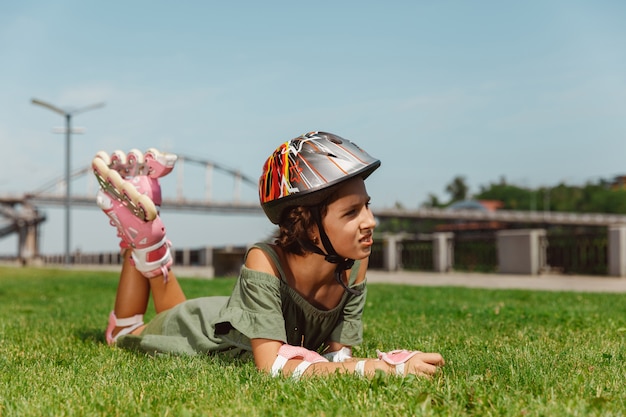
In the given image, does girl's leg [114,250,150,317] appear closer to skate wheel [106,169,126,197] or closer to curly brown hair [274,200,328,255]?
skate wheel [106,169,126,197]

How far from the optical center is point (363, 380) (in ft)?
11.2

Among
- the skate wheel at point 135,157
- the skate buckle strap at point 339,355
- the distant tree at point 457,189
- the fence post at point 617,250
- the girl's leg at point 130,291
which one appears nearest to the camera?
the skate buckle strap at point 339,355

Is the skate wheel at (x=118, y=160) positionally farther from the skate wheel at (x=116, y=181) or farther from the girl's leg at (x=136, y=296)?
the girl's leg at (x=136, y=296)

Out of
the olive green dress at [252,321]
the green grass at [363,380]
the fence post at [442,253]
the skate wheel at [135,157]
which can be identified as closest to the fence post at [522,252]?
the fence post at [442,253]

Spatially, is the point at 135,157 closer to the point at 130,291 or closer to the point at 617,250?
the point at 130,291

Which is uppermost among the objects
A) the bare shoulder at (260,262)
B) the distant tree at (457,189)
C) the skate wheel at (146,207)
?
the distant tree at (457,189)

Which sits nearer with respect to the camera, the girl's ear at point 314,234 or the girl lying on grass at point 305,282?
the girl lying on grass at point 305,282

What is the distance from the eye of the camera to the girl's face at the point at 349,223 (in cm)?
380

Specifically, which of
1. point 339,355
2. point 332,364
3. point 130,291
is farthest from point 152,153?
point 332,364

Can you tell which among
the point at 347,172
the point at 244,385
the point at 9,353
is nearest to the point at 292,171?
the point at 347,172

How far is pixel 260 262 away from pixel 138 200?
1.58 meters

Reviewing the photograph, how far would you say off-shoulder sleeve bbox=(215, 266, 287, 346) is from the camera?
378cm

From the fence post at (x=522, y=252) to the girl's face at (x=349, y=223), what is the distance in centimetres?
2049

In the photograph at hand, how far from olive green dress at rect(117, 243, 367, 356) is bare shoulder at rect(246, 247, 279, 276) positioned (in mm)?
30
